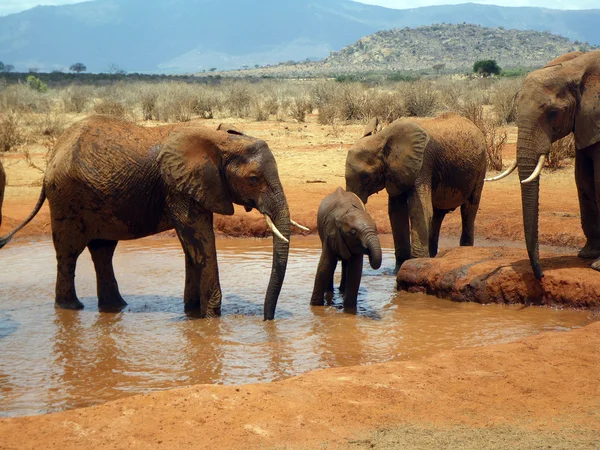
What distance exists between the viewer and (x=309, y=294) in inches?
383

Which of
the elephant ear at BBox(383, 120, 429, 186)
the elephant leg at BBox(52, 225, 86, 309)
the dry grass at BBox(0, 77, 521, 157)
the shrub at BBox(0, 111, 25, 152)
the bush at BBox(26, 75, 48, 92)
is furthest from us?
the bush at BBox(26, 75, 48, 92)

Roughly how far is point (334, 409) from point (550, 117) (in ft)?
14.0

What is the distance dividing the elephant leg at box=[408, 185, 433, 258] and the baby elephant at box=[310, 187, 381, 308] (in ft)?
3.91

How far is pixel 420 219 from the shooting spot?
988cm

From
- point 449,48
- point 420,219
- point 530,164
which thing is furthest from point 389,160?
point 449,48

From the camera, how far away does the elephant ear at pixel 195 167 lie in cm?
814

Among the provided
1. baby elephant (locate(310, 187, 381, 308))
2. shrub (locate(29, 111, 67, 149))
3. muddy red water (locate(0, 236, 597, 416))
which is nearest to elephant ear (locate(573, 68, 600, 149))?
muddy red water (locate(0, 236, 597, 416))

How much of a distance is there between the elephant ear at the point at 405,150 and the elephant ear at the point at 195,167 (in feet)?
8.06

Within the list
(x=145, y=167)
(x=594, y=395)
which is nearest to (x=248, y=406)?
(x=594, y=395)

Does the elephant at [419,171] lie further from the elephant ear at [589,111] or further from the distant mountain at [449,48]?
the distant mountain at [449,48]

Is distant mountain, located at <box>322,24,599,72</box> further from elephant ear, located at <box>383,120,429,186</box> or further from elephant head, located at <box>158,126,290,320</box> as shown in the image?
elephant head, located at <box>158,126,290,320</box>

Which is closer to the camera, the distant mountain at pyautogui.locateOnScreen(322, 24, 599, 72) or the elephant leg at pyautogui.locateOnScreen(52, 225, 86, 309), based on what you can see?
the elephant leg at pyautogui.locateOnScreen(52, 225, 86, 309)

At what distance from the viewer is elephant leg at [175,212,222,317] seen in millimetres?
8336

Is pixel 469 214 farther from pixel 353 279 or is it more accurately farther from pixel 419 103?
pixel 419 103
